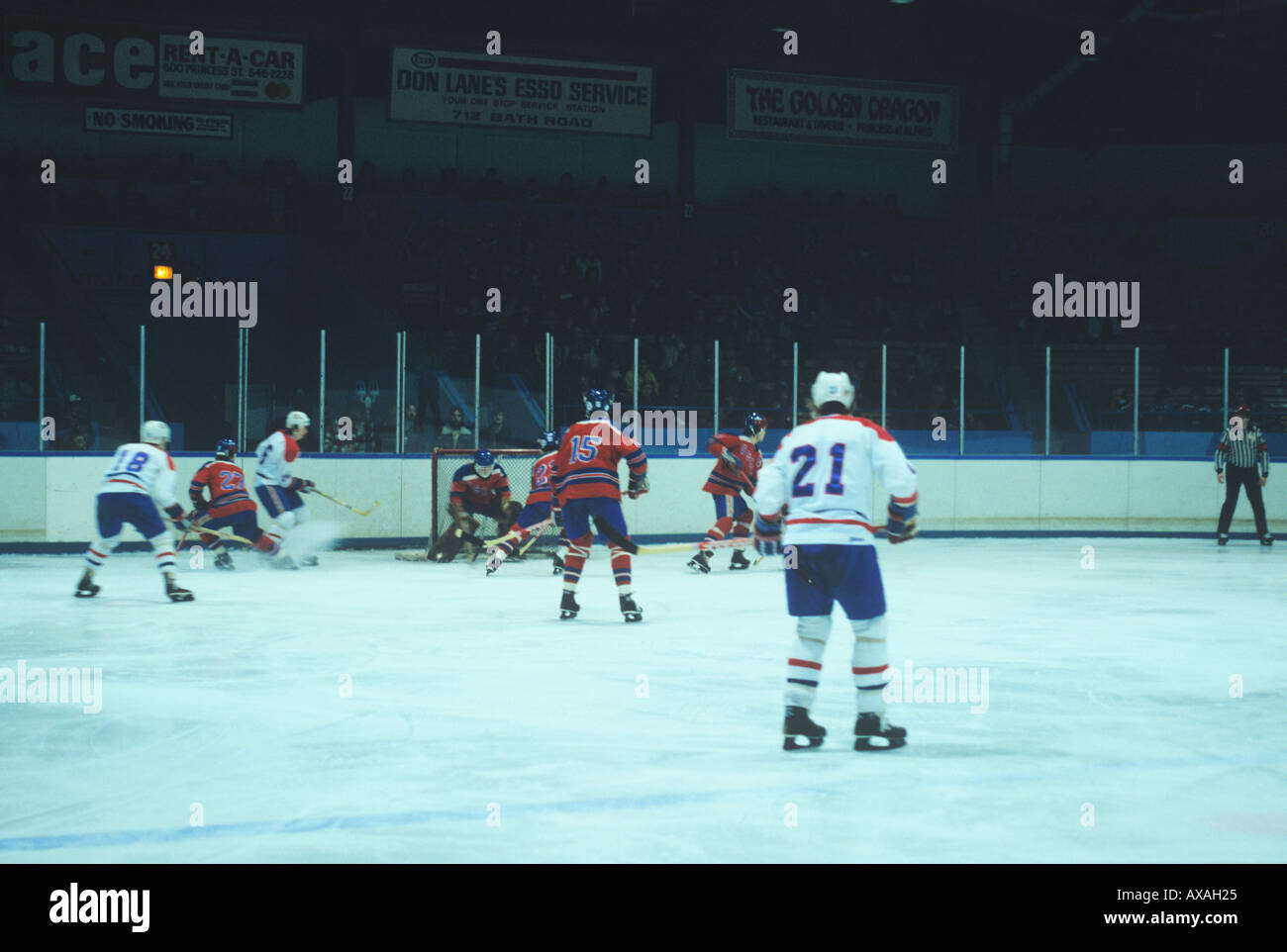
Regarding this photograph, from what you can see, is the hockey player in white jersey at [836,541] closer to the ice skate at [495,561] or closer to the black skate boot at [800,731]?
the black skate boot at [800,731]

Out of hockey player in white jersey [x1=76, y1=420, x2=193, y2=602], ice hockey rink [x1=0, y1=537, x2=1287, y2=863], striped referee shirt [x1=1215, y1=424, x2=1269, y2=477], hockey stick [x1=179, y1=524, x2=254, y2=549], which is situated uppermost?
striped referee shirt [x1=1215, y1=424, x2=1269, y2=477]

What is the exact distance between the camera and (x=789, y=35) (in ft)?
71.2

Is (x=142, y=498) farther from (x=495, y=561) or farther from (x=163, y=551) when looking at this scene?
(x=495, y=561)

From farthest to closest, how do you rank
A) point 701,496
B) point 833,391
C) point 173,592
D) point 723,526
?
point 701,496 → point 723,526 → point 173,592 → point 833,391

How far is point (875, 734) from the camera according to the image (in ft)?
16.4

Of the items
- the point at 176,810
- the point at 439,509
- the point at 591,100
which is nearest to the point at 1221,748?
the point at 176,810

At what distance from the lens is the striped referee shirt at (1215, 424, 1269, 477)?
1520cm

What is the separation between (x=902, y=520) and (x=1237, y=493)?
38.5 ft

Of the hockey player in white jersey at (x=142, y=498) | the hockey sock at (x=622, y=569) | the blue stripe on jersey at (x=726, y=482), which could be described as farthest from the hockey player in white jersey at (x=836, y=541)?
the blue stripe on jersey at (x=726, y=482)

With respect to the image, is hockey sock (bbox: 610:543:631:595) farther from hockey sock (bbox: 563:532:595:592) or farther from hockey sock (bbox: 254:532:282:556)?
hockey sock (bbox: 254:532:282:556)

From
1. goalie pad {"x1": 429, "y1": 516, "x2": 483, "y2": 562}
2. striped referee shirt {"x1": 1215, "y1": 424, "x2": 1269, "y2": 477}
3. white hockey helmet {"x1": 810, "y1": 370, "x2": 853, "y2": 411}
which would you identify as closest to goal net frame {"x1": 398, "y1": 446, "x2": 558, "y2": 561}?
goalie pad {"x1": 429, "y1": 516, "x2": 483, "y2": 562}

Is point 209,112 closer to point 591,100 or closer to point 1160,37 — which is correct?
point 591,100

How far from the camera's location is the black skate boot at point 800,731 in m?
5.00

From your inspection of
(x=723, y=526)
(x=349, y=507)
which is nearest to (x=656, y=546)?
(x=723, y=526)
